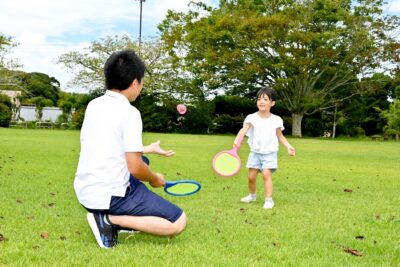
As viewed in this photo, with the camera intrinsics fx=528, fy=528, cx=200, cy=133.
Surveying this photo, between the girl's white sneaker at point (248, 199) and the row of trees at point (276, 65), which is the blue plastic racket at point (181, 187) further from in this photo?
the row of trees at point (276, 65)

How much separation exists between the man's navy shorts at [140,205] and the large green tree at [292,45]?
32298 mm

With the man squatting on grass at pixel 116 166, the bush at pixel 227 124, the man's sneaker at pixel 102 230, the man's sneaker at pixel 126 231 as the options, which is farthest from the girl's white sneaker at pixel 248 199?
the bush at pixel 227 124

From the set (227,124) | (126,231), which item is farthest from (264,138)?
(227,124)

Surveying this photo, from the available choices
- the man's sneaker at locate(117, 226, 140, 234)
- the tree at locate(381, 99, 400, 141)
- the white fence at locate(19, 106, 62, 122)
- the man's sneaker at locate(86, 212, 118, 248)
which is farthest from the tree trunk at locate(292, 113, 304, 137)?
the man's sneaker at locate(86, 212, 118, 248)

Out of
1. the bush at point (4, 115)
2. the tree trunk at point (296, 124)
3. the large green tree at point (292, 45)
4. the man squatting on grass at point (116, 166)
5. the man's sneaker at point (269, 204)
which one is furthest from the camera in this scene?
the bush at point (4, 115)

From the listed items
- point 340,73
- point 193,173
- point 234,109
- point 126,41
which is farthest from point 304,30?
point 193,173

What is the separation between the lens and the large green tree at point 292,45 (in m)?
36.5

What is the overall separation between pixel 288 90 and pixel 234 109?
4983 millimetres

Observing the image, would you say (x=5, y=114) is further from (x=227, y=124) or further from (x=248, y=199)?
(x=248, y=199)

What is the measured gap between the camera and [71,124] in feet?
143

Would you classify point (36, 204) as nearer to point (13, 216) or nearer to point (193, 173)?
point (13, 216)

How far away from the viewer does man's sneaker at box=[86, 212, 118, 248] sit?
416 cm

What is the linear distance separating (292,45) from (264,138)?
1237 inches

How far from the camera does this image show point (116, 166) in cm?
419
